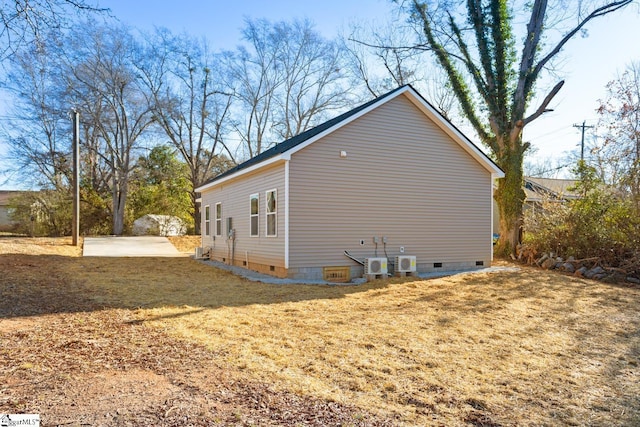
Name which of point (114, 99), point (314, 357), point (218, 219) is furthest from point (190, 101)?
point (314, 357)

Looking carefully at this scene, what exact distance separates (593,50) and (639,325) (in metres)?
13.0

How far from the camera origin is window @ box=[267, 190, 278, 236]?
11.3m

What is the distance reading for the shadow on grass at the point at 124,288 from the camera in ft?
23.4

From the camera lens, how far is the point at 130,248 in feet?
63.3

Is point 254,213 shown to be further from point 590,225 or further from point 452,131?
point 590,225

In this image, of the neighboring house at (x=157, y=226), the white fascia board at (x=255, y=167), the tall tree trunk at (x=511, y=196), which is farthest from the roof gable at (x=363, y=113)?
the neighboring house at (x=157, y=226)

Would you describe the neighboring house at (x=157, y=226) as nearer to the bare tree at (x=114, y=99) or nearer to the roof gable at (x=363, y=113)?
the bare tree at (x=114, y=99)

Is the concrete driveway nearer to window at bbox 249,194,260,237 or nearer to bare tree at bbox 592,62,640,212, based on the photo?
window at bbox 249,194,260,237

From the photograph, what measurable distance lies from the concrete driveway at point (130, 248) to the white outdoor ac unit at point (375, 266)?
9960mm

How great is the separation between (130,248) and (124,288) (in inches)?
439

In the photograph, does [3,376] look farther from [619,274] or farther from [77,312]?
[619,274]

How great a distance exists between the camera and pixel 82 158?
98.0 feet

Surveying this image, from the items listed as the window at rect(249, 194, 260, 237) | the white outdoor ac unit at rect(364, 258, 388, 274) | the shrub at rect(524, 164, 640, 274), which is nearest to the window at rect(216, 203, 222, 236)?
the window at rect(249, 194, 260, 237)

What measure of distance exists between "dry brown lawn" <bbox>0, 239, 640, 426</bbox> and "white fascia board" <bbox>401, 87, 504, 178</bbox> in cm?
516
